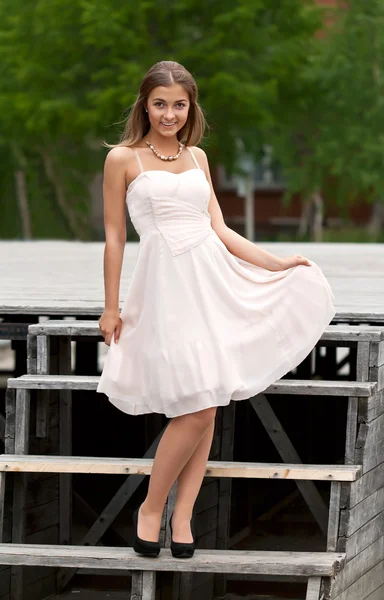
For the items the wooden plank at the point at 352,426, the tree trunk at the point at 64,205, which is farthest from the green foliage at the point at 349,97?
the wooden plank at the point at 352,426

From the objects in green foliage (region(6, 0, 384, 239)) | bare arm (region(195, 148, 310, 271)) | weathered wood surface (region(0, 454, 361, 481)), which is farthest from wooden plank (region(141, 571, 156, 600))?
green foliage (region(6, 0, 384, 239))

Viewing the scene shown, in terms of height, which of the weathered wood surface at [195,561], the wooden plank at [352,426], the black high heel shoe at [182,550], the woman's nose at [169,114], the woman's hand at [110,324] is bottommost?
the weathered wood surface at [195,561]

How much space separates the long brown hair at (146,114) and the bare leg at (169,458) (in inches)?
44.0

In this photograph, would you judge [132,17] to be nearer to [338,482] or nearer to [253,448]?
[253,448]

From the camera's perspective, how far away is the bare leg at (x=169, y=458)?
5.00 meters

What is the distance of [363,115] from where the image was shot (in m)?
26.3

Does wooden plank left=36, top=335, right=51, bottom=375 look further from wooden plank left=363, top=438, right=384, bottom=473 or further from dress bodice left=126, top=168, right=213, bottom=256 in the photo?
wooden plank left=363, top=438, right=384, bottom=473

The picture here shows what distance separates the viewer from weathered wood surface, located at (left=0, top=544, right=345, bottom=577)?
5121 millimetres

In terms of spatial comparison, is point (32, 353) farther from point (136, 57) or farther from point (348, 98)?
point (348, 98)

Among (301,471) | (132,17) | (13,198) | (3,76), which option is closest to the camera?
(301,471)

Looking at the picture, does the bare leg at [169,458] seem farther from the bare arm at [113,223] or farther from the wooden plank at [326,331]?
the wooden plank at [326,331]

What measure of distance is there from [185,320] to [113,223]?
0.49 m


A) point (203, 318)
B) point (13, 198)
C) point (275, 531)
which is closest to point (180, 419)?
point (203, 318)

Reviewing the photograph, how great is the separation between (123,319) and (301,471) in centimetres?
102
